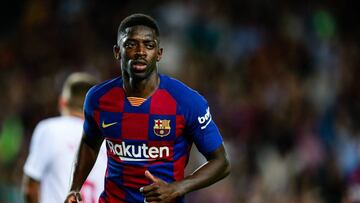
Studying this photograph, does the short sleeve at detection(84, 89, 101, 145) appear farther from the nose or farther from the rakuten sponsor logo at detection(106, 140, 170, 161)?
the nose

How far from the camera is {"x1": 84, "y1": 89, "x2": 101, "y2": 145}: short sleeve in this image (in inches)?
208

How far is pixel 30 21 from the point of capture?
15188mm

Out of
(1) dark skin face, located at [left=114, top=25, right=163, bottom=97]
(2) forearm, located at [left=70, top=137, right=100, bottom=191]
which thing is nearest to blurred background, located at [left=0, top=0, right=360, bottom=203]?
(2) forearm, located at [left=70, top=137, right=100, bottom=191]

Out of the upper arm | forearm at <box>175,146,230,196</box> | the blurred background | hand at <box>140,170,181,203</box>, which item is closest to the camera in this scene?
hand at <box>140,170,181,203</box>

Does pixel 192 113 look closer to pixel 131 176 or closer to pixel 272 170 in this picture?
pixel 131 176

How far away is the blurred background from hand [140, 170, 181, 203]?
532 cm

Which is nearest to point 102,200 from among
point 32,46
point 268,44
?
point 268,44

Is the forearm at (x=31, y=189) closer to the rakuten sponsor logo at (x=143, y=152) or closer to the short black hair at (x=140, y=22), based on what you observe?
the rakuten sponsor logo at (x=143, y=152)

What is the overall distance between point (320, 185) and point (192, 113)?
242 inches

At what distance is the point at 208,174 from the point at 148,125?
0.41 m

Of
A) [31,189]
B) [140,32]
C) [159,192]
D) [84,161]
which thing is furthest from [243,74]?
[159,192]

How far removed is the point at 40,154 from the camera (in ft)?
22.3

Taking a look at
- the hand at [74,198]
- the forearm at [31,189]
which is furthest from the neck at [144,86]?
the forearm at [31,189]

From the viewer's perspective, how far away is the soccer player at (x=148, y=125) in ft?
16.5
